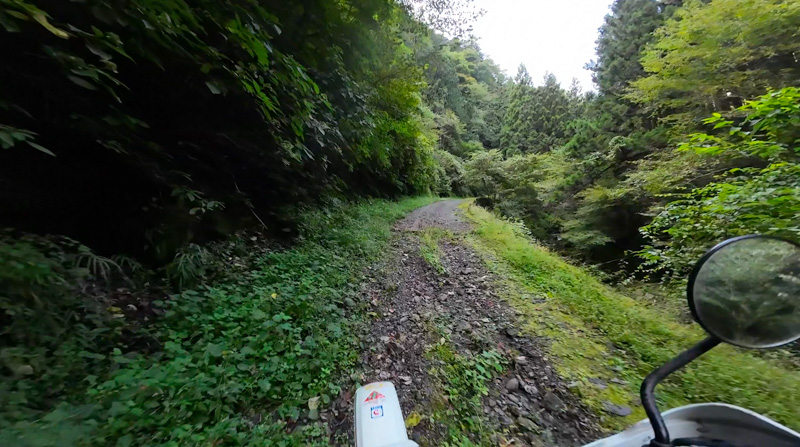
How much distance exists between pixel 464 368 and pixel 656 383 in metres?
2.14

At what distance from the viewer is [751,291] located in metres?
1.07

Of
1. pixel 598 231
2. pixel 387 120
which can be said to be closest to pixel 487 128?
pixel 598 231

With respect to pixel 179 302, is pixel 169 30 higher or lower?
higher

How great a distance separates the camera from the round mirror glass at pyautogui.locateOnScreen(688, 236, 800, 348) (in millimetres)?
1054

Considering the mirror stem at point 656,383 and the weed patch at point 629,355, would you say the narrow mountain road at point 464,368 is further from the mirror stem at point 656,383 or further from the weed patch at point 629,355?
the mirror stem at point 656,383

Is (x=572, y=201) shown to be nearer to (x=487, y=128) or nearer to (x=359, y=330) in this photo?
(x=359, y=330)

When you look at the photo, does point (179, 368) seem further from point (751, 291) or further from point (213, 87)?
point (751, 291)

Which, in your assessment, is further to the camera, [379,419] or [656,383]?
[379,419]

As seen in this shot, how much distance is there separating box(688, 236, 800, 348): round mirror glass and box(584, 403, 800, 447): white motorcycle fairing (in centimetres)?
30

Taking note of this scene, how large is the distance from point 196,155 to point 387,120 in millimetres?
6214

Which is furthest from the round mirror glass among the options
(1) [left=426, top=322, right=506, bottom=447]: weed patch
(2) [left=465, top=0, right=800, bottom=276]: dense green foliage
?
(2) [left=465, top=0, right=800, bottom=276]: dense green foliage

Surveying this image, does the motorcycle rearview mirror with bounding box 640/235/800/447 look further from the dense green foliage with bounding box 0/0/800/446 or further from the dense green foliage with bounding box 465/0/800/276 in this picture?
the dense green foliage with bounding box 465/0/800/276

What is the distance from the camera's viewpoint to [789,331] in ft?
3.55

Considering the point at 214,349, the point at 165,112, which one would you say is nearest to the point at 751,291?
the point at 214,349
